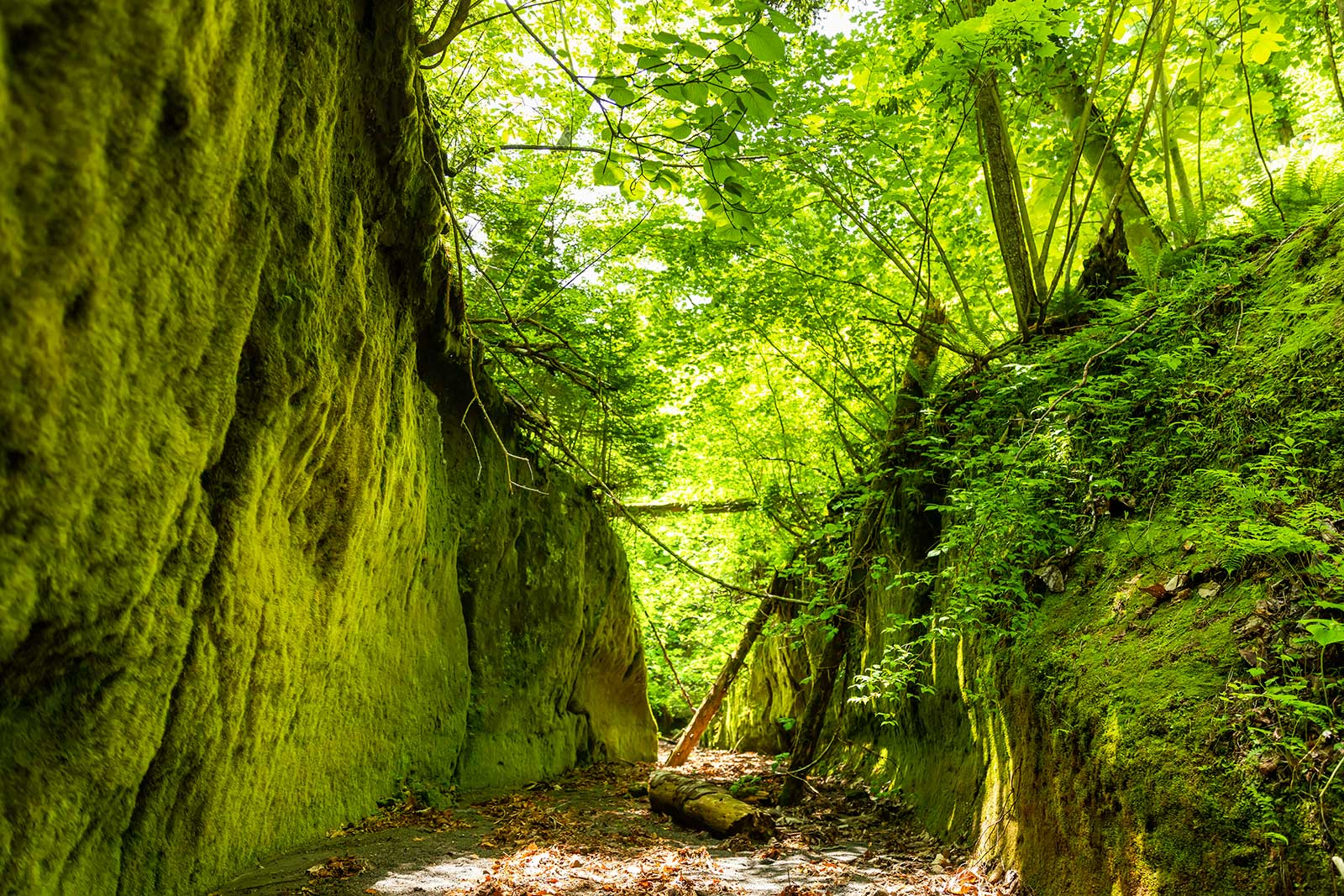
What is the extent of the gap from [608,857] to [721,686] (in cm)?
764

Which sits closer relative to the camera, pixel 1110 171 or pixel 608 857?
pixel 608 857

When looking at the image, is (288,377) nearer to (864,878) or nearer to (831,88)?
(864,878)

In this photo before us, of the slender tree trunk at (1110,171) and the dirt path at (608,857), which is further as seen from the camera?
the slender tree trunk at (1110,171)

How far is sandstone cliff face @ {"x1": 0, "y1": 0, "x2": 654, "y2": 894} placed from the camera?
179 cm

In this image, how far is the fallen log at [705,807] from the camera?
18.5 feet

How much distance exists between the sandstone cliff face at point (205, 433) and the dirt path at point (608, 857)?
0.40 meters

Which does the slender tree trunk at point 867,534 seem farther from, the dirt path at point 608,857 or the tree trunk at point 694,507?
the tree trunk at point 694,507

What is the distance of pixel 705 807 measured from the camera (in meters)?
A: 5.96

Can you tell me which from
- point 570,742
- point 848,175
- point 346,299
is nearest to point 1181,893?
point 346,299

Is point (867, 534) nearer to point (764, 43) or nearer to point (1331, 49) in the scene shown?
point (1331, 49)

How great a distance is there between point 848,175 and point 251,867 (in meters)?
7.85

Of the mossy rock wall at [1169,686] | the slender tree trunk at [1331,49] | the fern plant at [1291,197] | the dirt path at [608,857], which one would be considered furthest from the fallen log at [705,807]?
the slender tree trunk at [1331,49]

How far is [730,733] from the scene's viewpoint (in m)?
16.0

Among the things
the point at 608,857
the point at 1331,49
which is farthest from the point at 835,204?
the point at 608,857
